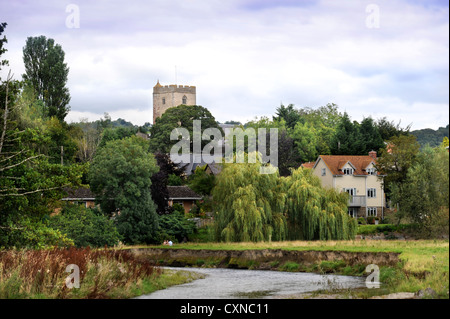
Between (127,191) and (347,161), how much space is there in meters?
28.2

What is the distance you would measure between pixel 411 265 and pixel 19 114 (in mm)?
28082

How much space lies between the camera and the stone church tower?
541 ft

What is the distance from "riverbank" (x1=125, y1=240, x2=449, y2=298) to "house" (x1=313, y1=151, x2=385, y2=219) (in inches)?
982

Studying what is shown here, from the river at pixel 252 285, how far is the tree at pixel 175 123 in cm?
6016

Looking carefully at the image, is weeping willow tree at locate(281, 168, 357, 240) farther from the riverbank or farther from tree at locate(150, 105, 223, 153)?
tree at locate(150, 105, 223, 153)

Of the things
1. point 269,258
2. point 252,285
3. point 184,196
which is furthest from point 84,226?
point 184,196

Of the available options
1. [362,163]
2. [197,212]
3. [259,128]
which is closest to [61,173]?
[197,212]

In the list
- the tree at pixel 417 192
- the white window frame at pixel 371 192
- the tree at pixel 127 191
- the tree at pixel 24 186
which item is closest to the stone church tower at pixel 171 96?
the white window frame at pixel 371 192

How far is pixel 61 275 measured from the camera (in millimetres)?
24547

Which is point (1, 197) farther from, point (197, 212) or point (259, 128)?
point (259, 128)

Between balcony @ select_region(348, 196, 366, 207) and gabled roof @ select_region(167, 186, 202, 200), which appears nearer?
balcony @ select_region(348, 196, 366, 207)

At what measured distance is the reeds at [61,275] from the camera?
22.8 meters

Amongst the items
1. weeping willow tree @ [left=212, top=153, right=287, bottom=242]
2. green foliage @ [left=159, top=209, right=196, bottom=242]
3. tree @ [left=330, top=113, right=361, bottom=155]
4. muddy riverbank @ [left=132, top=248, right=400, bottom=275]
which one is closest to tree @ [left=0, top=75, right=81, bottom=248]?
muddy riverbank @ [left=132, top=248, right=400, bottom=275]

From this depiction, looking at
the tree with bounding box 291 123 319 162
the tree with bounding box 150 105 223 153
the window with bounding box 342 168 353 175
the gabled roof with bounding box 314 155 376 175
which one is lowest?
the window with bounding box 342 168 353 175
